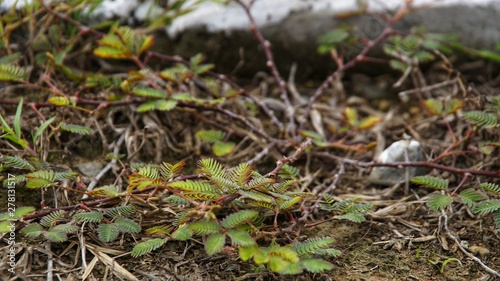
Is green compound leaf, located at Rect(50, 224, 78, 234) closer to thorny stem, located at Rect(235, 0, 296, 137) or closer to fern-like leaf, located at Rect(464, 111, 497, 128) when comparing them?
thorny stem, located at Rect(235, 0, 296, 137)

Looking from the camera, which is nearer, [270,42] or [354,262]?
[354,262]

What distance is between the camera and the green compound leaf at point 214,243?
1560mm

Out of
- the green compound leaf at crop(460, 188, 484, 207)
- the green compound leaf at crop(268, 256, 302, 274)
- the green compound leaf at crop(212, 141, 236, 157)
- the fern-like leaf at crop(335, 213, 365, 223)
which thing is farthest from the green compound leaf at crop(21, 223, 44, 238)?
the green compound leaf at crop(460, 188, 484, 207)

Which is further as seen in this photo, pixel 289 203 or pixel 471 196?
pixel 471 196

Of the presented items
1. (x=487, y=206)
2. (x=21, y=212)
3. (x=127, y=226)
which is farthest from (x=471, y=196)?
(x=21, y=212)

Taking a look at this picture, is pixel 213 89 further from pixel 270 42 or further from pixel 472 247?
pixel 472 247

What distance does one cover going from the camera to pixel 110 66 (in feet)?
9.52

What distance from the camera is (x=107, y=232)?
1.72 meters

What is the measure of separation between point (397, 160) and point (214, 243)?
1.12 meters

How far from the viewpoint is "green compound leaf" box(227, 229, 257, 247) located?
62.4 inches

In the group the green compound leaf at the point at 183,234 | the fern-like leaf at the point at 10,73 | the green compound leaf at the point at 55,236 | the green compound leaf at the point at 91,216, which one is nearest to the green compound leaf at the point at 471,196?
the green compound leaf at the point at 183,234

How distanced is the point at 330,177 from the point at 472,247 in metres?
0.68

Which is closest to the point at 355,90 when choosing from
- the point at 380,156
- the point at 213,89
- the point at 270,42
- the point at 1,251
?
the point at 270,42

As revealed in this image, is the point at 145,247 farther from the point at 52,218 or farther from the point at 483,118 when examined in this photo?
the point at 483,118
